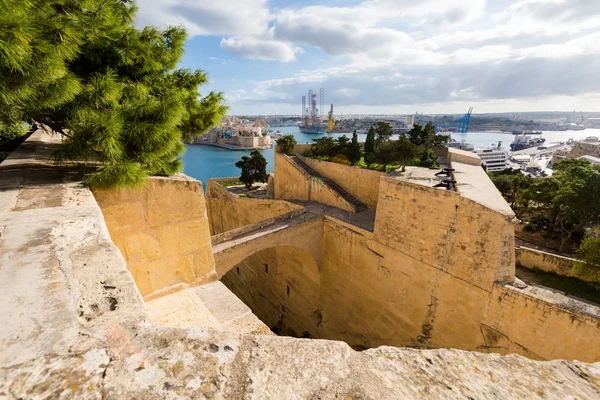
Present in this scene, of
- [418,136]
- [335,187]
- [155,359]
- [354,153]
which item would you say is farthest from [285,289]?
[155,359]

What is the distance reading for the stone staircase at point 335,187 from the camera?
46.0ft

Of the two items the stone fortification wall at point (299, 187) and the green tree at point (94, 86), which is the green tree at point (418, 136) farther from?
the green tree at point (94, 86)

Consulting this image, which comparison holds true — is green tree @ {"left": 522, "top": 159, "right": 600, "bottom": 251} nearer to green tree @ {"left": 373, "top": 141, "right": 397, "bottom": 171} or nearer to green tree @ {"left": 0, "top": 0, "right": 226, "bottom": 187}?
green tree @ {"left": 373, "top": 141, "right": 397, "bottom": 171}

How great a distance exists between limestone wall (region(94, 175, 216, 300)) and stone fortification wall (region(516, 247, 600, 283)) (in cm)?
1090

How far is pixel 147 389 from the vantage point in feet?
3.31

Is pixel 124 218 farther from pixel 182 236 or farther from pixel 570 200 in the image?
pixel 570 200

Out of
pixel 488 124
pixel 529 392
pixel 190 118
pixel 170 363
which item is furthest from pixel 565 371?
pixel 488 124

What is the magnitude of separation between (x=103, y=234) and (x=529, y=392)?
2.79m

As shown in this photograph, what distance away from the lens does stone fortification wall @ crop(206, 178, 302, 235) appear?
14.6m

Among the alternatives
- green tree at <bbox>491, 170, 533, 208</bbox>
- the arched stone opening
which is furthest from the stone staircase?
green tree at <bbox>491, 170, 533, 208</bbox>

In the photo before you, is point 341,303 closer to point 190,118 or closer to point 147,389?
point 190,118

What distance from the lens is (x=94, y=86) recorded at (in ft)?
11.0

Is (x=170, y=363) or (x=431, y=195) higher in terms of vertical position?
(x=170, y=363)

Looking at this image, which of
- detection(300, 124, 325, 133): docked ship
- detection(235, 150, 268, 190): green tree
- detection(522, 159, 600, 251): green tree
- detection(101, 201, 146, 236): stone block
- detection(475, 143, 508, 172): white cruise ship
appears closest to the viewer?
detection(101, 201, 146, 236): stone block
